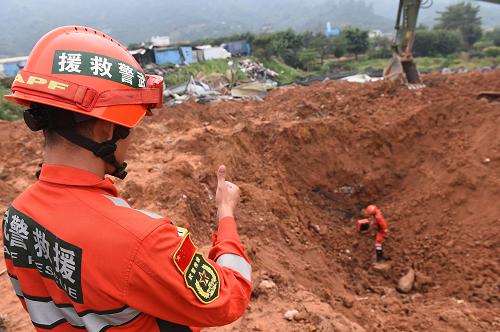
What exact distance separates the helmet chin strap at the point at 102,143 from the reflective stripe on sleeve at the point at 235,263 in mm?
531

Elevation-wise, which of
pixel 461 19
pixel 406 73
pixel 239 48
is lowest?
pixel 239 48

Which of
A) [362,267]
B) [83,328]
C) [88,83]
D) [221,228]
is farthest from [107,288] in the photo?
[362,267]

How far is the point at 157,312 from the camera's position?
1.28 metres

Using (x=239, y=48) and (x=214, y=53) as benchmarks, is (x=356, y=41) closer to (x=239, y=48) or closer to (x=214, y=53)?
(x=239, y=48)

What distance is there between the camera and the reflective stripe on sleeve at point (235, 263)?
153 cm

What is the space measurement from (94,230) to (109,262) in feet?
0.36

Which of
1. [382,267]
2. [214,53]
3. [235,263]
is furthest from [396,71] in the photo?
[214,53]

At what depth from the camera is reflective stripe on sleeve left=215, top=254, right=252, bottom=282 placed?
60.1 inches

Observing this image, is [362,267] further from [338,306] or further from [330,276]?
[338,306]

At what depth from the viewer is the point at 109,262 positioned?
1209 mm

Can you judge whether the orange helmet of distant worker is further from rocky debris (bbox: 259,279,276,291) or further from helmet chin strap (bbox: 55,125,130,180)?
rocky debris (bbox: 259,279,276,291)

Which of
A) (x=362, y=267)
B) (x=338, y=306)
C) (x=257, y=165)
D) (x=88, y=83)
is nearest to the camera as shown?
(x=88, y=83)

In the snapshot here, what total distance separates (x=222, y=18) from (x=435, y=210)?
667ft

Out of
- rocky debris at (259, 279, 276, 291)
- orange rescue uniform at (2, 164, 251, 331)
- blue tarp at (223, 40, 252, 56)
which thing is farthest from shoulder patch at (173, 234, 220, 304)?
blue tarp at (223, 40, 252, 56)
